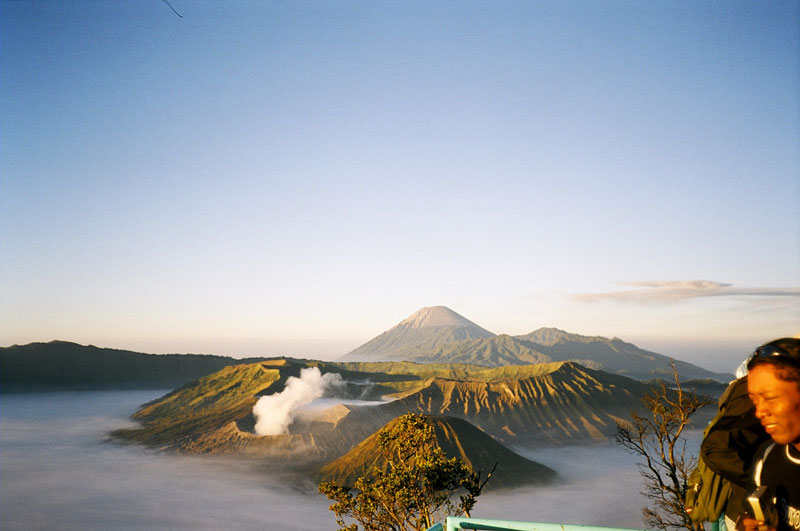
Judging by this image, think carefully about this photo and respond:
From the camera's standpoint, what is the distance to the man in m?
2.13

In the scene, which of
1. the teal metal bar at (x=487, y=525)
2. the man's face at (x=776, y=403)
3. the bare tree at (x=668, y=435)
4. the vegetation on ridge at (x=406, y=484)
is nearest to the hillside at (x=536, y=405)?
the bare tree at (x=668, y=435)

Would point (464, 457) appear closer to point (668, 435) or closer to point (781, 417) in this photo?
point (668, 435)

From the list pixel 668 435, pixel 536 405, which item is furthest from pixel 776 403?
pixel 536 405

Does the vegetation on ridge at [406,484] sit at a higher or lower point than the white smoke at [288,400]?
higher

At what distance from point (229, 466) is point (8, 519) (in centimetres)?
4364

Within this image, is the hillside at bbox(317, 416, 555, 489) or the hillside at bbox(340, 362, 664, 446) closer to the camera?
the hillside at bbox(317, 416, 555, 489)

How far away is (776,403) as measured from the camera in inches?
84.6

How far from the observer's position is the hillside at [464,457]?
341ft

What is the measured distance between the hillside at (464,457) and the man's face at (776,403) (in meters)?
101

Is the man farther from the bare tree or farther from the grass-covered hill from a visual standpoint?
the grass-covered hill

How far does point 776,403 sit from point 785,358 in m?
0.17

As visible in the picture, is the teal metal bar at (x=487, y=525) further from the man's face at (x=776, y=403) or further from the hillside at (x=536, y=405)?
the hillside at (x=536, y=405)

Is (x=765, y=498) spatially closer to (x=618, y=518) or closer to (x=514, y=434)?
(x=618, y=518)

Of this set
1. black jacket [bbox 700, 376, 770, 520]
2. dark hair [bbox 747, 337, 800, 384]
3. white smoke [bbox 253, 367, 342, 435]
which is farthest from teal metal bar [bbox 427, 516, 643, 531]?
white smoke [bbox 253, 367, 342, 435]
